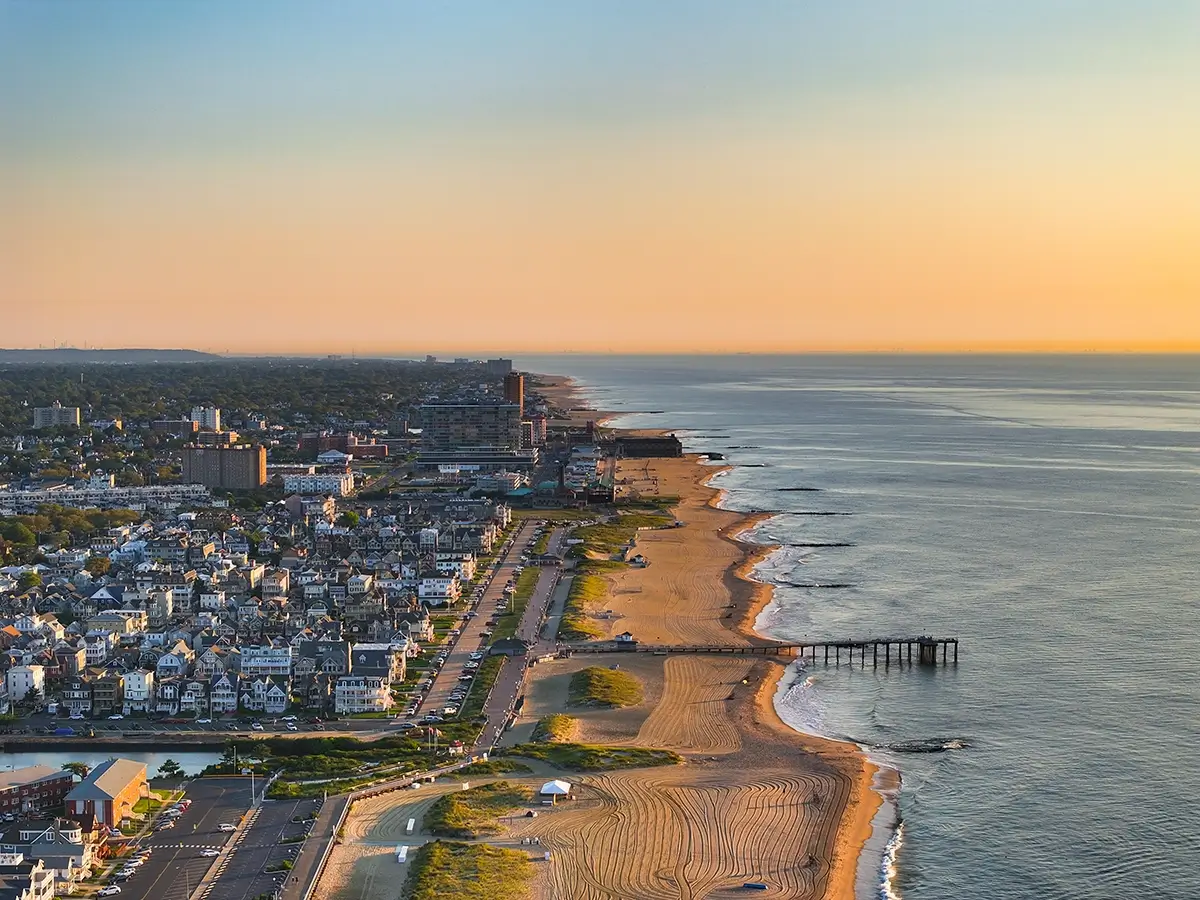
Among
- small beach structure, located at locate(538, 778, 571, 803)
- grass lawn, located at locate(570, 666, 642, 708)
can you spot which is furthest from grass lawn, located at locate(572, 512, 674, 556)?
small beach structure, located at locate(538, 778, 571, 803)

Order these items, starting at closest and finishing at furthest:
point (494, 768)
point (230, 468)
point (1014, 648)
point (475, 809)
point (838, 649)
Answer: point (475, 809) < point (494, 768) < point (1014, 648) < point (838, 649) < point (230, 468)

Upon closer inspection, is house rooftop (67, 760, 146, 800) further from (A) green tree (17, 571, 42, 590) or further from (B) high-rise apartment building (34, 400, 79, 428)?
(B) high-rise apartment building (34, 400, 79, 428)

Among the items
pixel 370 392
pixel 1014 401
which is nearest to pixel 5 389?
pixel 370 392

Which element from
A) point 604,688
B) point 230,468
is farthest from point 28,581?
point 230,468

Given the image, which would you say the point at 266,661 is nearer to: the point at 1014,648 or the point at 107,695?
the point at 107,695

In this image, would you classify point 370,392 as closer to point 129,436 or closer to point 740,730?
point 129,436

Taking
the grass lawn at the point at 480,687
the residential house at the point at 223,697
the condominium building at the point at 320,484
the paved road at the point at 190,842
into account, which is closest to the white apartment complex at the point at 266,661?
the residential house at the point at 223,697
